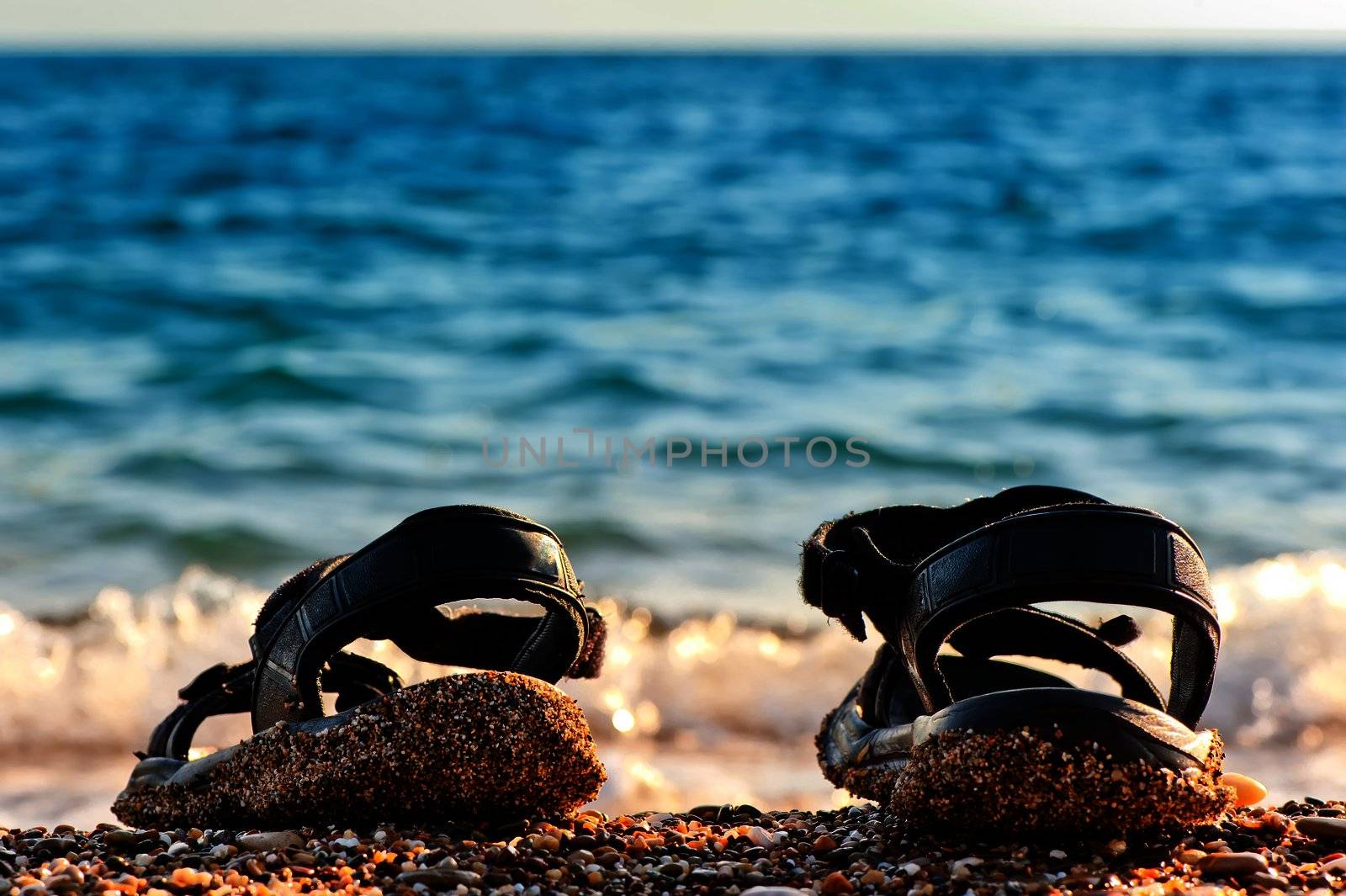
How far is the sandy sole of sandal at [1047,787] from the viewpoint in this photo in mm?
2027

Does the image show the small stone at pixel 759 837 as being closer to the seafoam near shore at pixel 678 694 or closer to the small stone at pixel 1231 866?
the small stone at pixel 1231 866

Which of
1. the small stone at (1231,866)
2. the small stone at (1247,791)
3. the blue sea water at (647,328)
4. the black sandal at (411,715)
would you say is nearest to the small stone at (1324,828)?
the small stone at (1247,791)

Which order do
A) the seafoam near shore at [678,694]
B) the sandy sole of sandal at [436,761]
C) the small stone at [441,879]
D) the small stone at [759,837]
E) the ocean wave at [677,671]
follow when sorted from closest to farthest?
the small stone at [441,879] < the sandy sole of sandal at [436,761] < the small stone at [759,837] < the seafoam near shore at [678,694] < the ocean wave at [677,671]

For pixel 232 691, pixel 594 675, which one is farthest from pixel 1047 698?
pixel 232 691

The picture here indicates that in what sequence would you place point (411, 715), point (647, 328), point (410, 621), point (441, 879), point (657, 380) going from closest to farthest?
point (441, 879)
point (411, 715)
point (410, 621)
point (657, 380)
point (647, 328)

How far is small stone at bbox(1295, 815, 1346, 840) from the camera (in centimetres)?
240

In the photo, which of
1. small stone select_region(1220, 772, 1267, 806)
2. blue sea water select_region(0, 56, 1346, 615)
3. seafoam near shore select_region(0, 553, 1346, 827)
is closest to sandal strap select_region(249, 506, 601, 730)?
small stone select_region(1220, 772, 1267, 806)

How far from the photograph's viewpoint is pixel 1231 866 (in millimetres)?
2150

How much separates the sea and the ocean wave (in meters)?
0.02

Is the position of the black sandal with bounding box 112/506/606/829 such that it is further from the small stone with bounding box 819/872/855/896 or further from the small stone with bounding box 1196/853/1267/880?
the small stone with bounding box 1196/853/1267/880

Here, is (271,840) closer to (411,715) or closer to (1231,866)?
(411,715)

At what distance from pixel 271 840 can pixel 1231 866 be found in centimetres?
164

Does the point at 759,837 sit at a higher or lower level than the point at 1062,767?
lower

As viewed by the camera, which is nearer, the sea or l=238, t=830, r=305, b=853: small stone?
l=238, t=830, r=305, b=853: small stone
